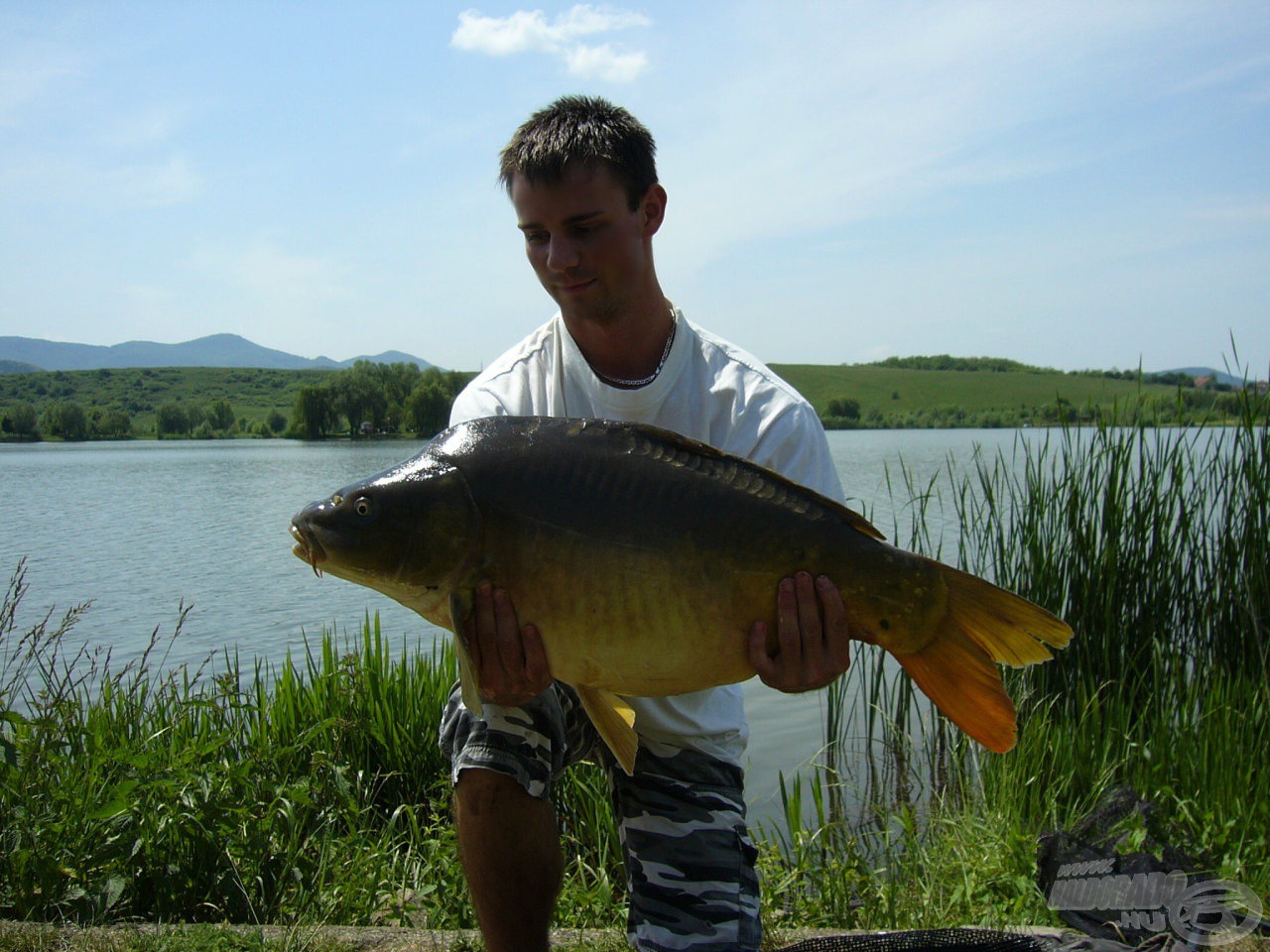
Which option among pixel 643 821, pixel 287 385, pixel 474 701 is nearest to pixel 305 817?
pixel 643 821

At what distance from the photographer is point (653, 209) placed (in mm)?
2846

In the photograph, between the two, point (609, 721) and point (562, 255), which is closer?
point (609, 721)

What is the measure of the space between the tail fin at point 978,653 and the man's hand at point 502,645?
0.76 meters

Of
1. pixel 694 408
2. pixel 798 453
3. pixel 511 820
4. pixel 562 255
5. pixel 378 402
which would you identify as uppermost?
pixel 378 402

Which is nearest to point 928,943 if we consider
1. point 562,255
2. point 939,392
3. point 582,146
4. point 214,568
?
point 562,255

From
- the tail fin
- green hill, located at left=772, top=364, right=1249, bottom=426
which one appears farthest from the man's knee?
green hill, located at left=772, top=364, right=1249, bottom=426

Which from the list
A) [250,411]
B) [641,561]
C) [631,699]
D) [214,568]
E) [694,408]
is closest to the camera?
[641,561]

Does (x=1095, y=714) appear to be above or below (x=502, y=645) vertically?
below

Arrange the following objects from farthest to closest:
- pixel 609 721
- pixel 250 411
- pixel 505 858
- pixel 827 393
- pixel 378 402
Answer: pixel 250 411
pixel 827 393
pixel 378 402
pixel 505 858
pixel 609 721

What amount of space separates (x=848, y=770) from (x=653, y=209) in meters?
3.41

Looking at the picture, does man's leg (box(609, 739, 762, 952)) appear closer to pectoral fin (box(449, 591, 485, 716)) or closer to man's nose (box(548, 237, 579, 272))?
pectoral fin (box(449, 591, 485, 716))

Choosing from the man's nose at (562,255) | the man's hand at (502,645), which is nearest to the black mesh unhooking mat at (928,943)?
the man's hand at (502,645)

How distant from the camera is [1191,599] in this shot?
184 inches

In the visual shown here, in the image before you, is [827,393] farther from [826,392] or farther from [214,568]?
[214,568]
